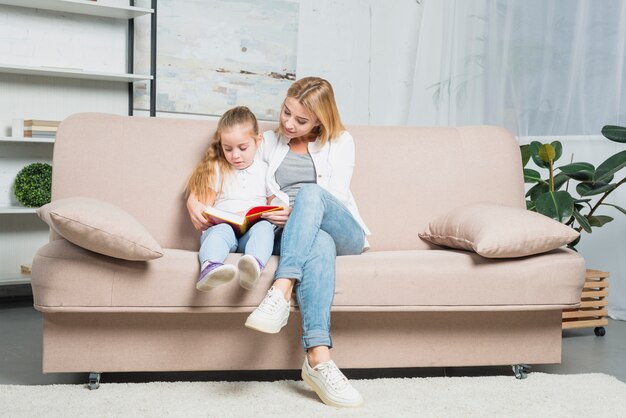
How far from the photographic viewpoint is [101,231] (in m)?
2.05

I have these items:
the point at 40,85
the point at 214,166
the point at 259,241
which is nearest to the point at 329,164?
the point at 214,166

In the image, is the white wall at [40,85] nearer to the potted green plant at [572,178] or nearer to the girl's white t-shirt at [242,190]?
the girl's white t-shirt at [242,190]

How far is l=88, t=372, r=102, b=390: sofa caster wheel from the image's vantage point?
221cm

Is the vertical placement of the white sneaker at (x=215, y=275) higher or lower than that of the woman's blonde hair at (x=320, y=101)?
lower

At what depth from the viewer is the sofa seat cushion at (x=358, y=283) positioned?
2125mm

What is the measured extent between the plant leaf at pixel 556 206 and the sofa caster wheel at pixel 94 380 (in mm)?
1789

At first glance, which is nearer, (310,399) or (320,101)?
(310,399)

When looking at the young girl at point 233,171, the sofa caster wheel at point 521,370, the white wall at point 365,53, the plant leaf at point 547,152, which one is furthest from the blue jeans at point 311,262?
the white wall at point 365,53

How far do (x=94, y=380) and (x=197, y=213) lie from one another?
0.61m

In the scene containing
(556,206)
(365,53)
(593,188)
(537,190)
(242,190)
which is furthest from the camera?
(365,53)

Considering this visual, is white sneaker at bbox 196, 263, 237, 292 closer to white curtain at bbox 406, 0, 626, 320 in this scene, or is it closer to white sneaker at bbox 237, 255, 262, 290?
white sneaker at bbox 237, 255, 262, 290

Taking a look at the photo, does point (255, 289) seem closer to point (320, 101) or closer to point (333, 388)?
point (333, 388)

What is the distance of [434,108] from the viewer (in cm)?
485

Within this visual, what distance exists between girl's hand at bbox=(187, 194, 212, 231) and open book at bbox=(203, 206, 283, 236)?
85 mm
